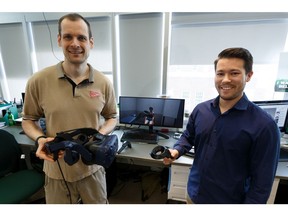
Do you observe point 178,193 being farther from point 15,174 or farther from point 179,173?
point 15,174

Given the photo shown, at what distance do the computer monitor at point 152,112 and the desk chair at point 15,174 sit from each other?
1.05 metres

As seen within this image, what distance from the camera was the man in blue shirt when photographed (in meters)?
0.82

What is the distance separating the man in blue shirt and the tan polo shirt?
2.34ft

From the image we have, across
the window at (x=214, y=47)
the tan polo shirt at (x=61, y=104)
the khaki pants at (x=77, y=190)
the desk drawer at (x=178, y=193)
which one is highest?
the window at (x=214, y=47)

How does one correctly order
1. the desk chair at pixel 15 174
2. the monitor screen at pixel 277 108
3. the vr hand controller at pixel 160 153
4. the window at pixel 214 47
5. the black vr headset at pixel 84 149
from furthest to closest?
the window at pixel 214 47 → the monitor screen at pixel 277 108 → the desk chair at pixel 15 174 → the vr hand controller at pixel 160 153 → the black vr headset at pixel 84 149

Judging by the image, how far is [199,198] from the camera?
1.02m

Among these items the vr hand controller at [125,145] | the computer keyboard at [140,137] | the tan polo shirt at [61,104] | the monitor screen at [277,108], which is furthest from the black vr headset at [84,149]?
the monitor screen at [277,108]

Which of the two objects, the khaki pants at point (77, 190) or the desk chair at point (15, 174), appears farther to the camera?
the desk chair at point (15, 174)

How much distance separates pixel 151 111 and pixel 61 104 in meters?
1.13

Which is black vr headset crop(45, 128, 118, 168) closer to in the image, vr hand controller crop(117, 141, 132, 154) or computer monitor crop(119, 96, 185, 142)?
vr hand controller crop(117, 141, 132, 154)

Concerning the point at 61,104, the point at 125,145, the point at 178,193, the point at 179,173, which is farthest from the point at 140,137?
the point at 61,104

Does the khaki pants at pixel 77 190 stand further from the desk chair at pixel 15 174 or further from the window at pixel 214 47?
the window at pixel 214 47

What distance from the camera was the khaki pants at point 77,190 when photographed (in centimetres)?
107

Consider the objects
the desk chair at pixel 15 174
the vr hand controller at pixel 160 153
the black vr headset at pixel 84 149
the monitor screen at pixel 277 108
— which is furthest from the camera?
the monitor screen at pixel 277 108
